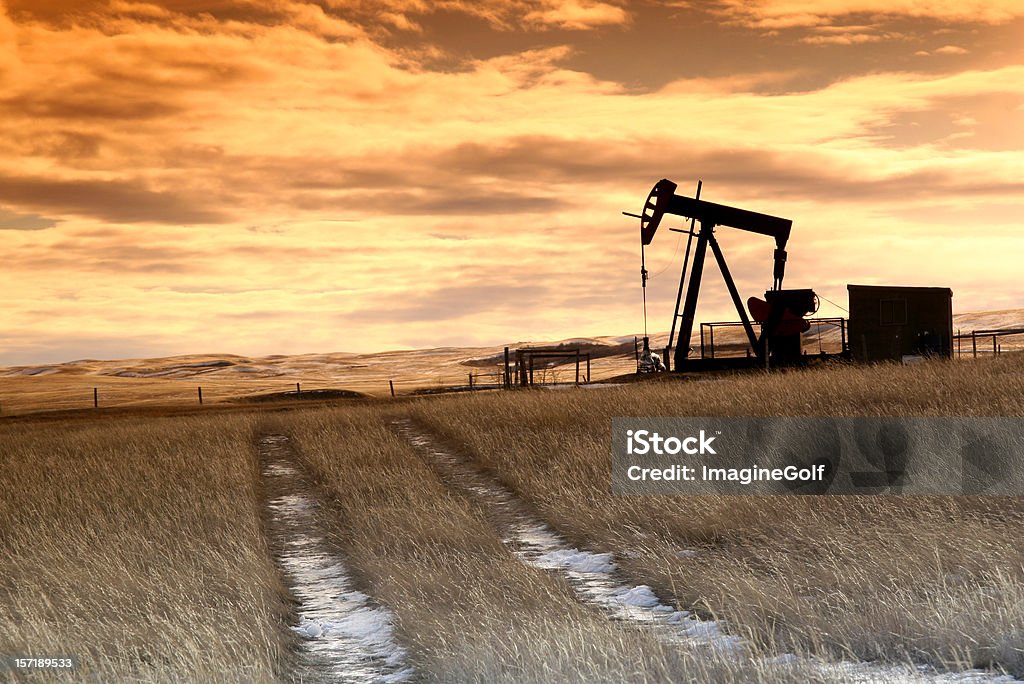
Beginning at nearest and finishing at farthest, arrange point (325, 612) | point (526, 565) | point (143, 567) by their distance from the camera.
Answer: point (325, 612), point (526, 565), point (143, 567)

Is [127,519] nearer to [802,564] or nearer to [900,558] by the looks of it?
[802,564]

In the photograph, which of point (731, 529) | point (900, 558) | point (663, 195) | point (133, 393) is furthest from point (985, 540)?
point (133, 393)

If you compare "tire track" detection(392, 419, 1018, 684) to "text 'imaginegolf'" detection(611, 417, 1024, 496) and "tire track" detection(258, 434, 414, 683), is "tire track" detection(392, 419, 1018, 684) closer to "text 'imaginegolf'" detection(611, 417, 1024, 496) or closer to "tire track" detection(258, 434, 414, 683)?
"text 'imaginegolf'" detection(611, 417, 1024, 496)

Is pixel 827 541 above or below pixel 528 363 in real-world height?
below

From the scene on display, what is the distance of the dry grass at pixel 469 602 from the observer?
671 cm

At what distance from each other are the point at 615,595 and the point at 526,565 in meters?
1.36

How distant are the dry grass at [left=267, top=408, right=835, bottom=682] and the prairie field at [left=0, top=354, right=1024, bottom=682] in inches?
1.4

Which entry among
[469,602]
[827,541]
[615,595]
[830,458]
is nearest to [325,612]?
[469,602]

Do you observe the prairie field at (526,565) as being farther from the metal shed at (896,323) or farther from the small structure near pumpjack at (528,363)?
the small structure near pumpjack at (528,363)

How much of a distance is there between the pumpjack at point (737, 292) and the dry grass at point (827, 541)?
13.9m

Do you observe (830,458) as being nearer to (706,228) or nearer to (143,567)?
(143,567)

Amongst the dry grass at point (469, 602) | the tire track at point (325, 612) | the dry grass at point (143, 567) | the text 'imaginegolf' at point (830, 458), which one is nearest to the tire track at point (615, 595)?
the dry grass at point (469, 602)

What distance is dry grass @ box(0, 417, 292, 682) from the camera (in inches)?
313

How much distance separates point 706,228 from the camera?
3400 centimetres
